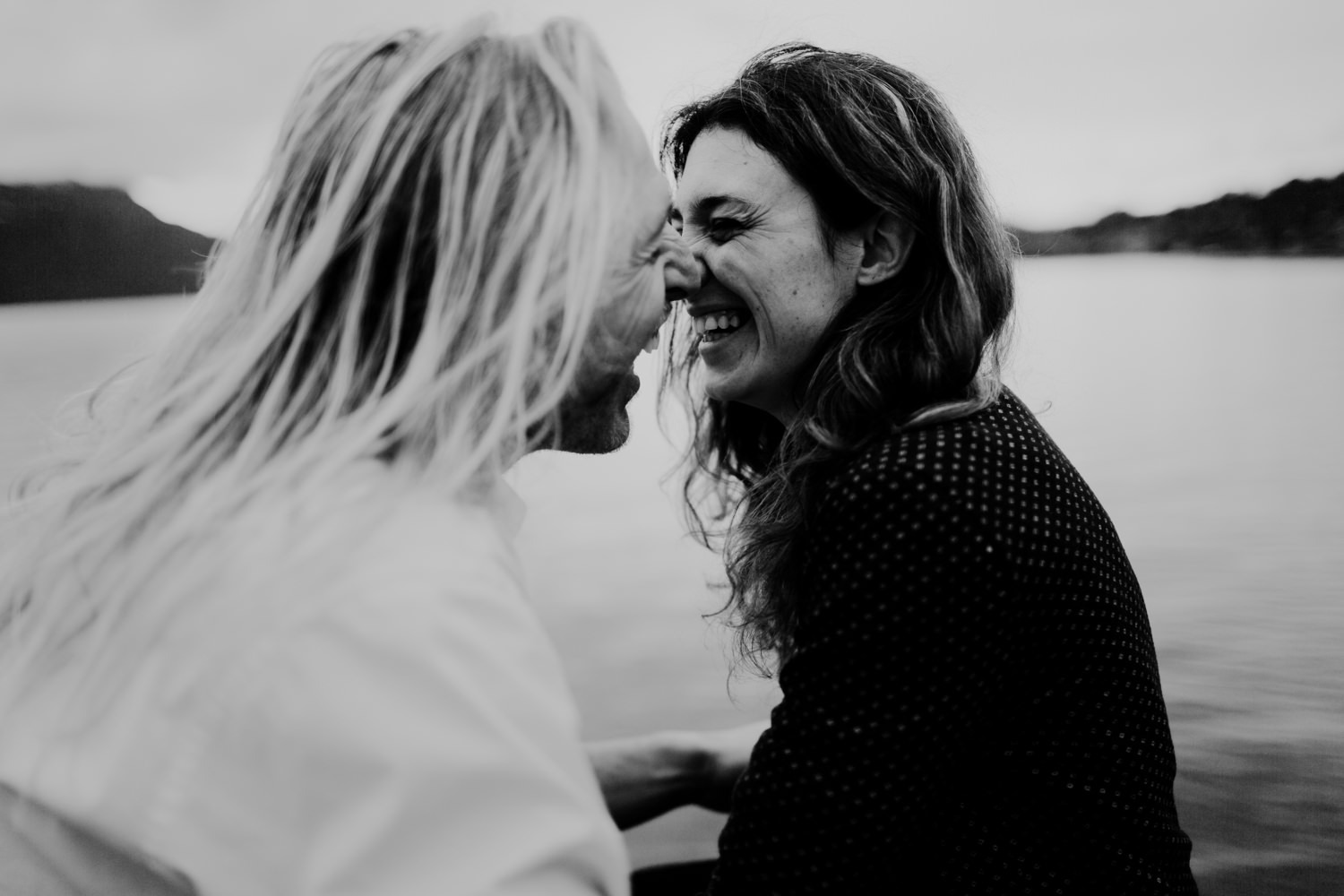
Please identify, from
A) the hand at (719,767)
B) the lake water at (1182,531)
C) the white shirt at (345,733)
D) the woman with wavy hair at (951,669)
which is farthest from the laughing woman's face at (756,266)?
the white shirt at (345,733)

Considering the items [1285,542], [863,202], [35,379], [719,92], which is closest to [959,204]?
[863,202]

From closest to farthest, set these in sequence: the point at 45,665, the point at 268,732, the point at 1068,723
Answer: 1. the point at 268,732
2. the point at 45,665
3. the point at 1068,723

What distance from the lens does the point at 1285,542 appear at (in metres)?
4.03

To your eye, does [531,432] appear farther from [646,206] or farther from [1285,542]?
[1285,542]

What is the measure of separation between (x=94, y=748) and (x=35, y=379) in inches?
154

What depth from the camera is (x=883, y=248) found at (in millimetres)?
1522

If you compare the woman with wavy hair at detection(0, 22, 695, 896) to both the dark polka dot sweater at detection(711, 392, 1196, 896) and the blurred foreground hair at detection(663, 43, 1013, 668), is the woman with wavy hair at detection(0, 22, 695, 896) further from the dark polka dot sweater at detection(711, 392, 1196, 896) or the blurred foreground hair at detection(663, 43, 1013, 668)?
the blurred foreground hair at detection(663, 43, 1013, 668)

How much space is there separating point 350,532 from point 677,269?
86 centimetres

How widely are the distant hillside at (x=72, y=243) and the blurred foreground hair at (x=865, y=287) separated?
230cm

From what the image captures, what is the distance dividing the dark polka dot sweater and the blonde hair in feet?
1.31

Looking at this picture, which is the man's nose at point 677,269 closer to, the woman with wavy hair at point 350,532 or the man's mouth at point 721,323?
the man's mouth at point 721,323

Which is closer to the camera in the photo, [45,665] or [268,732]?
[268,732]

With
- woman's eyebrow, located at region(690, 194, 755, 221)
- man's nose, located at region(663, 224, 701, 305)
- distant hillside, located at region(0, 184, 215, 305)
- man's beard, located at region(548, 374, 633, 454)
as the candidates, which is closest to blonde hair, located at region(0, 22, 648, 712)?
man's beard, located at region(548, 374, 633, 454)

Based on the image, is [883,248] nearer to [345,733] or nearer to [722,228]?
[722,228]
